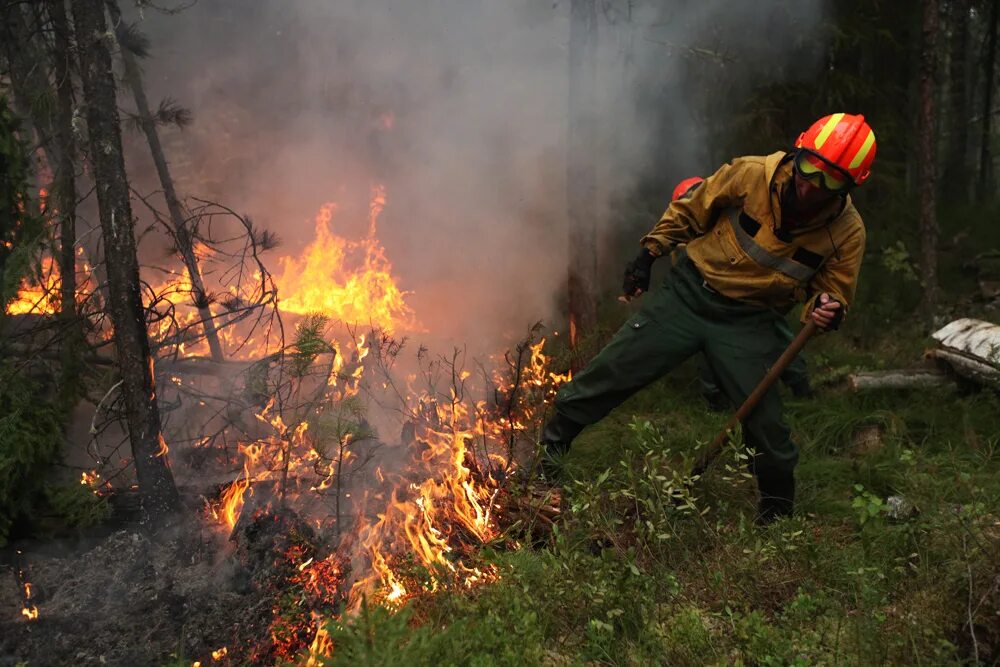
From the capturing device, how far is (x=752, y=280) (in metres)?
3.55

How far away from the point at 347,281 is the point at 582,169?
333 centimetres

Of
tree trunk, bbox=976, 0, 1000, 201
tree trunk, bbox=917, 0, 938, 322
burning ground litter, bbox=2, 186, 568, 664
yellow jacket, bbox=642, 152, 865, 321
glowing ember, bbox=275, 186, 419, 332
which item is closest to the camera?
yellow jacket, bbox=642, 152, 865, 321

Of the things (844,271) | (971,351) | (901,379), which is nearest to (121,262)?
(844,271)

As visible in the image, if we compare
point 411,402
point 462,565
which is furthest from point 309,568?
point 411,402

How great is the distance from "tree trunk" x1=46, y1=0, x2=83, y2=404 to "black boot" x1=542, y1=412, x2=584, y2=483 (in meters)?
3.47

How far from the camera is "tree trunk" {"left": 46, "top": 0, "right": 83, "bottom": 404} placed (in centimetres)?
510

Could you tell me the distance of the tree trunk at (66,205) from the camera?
5.10 m

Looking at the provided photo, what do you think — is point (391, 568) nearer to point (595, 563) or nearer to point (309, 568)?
point (309, 568)

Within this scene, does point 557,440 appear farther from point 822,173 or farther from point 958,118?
point 958,118

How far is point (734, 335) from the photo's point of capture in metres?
3.68

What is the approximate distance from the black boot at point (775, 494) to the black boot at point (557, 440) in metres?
1.04

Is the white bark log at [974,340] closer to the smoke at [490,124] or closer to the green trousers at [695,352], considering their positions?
the green trousers at [695,352]

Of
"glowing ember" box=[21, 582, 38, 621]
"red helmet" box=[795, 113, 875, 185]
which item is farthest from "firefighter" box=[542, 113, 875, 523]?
"glowing ember" box=[21, 582, 38, 621]

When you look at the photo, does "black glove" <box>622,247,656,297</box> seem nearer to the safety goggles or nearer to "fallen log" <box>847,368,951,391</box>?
the safety goggles
